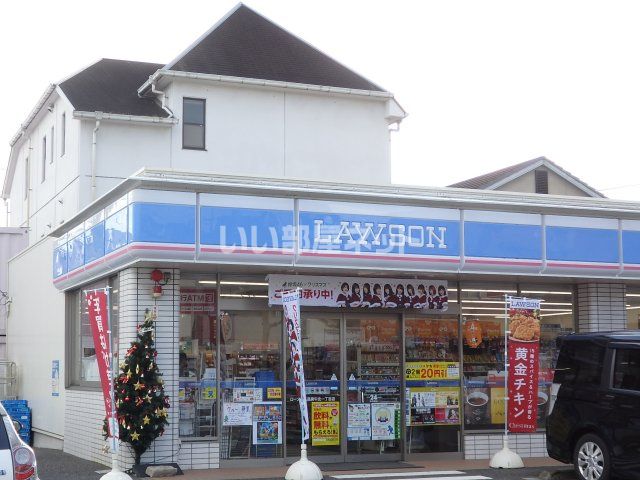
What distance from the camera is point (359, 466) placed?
15398 millimetres

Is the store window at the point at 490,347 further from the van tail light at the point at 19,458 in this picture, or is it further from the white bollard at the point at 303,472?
the van tail light at the point at 19,458

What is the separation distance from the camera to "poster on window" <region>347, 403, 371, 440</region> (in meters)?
15.7

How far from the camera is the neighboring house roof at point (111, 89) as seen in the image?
2350cm

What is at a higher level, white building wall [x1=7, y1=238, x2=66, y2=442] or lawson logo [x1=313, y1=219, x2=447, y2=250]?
lawson logo [x1=313, y1=219, x2=447, y2=250]

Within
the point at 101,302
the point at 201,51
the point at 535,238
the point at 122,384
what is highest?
the point at 201,51

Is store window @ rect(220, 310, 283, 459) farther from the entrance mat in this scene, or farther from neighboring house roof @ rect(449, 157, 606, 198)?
neighboring house roof @ rect(449, 157, 606, 198)

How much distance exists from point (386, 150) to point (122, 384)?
47.0 ft

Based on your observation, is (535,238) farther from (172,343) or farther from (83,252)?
(83,252)

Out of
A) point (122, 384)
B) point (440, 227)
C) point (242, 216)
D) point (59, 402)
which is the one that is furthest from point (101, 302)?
point (59, 402)

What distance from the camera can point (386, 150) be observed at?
26.4 metres

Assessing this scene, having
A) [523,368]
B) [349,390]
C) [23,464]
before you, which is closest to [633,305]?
[523,368]

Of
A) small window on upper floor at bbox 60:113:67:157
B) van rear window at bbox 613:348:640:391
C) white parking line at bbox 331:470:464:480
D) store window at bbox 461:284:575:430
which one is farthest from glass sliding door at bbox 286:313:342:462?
small window on upper floor at bbox 60:113:67:157

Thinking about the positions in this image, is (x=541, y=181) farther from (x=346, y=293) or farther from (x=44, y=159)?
(x=346, y=293)

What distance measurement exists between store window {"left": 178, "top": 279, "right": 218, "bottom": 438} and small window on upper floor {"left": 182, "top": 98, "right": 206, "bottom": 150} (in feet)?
33.0
